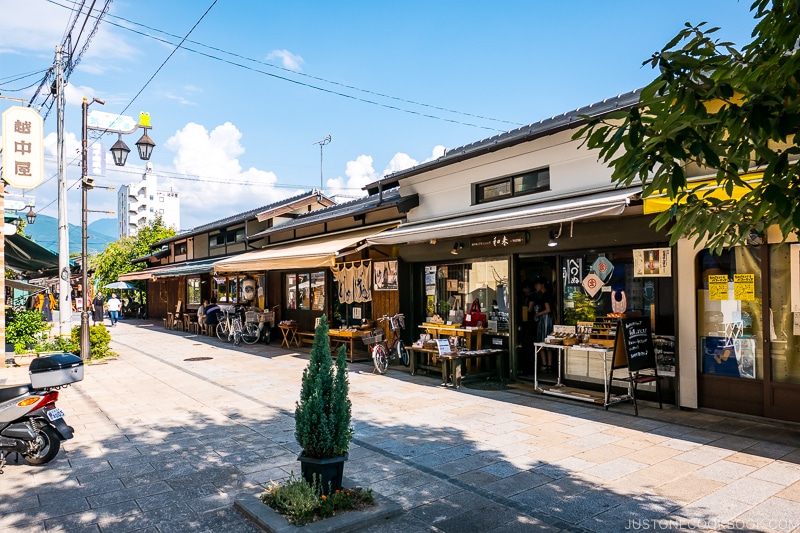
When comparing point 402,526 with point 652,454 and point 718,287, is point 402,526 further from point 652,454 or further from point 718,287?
point 718,287

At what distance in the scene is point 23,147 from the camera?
1252 cm

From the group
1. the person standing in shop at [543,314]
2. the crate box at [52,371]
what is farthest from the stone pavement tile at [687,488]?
the crate box at [52,371]


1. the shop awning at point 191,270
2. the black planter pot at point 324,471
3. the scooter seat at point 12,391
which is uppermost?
the shop awning at point 191,270

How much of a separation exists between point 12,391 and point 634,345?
7990 millimetres

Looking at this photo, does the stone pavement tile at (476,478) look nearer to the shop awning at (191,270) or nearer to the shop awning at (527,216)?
the shop awning at (527,216)

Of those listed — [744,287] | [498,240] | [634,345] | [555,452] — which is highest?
[498,240]

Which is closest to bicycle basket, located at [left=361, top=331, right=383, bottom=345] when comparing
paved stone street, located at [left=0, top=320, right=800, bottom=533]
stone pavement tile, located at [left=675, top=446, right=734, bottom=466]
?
paved stone street, located at [left=0, top=320, right=800, bottom=533]

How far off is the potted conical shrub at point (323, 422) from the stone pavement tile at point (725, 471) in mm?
3681

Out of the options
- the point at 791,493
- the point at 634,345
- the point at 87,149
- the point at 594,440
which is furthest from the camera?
the point at 87,149

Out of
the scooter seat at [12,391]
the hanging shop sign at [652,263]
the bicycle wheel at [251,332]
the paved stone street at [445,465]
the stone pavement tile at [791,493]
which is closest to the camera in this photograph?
the paved stone street at [445,465]

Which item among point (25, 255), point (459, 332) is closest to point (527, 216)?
point (459, 332)

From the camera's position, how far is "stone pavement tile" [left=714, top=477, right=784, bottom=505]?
4648mm

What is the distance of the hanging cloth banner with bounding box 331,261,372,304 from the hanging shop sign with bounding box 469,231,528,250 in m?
3.48

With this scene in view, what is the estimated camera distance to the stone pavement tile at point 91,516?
14.1 feet
